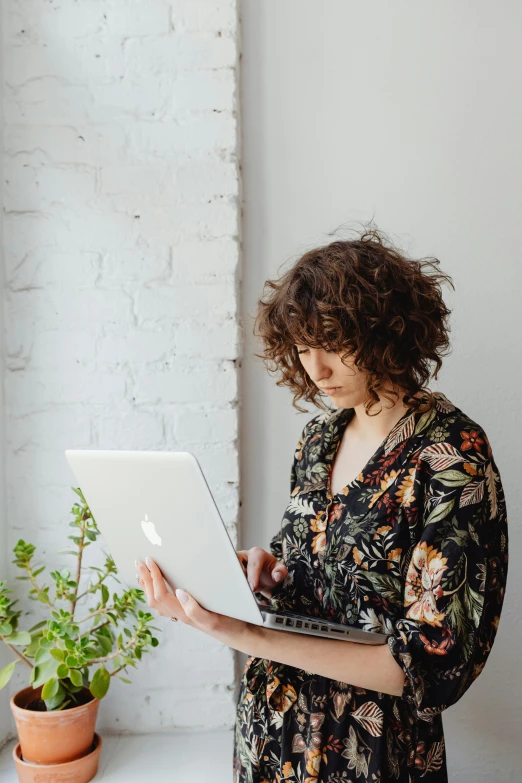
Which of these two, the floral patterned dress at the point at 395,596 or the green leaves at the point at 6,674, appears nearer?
the floral patterned dress at the point at 395,596

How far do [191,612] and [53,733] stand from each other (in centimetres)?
66

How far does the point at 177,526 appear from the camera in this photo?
2.84 feet

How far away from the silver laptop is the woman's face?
0.31 metres

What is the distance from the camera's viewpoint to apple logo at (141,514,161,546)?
90 cm

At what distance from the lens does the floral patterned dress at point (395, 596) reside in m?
0.89

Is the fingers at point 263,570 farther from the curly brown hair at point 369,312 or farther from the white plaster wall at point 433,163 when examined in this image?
the white plaster wall at point 433,163

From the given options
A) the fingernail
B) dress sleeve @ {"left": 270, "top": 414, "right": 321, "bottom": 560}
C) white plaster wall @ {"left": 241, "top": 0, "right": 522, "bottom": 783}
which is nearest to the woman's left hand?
the fingernail

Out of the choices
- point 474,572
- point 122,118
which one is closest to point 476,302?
point 474,572

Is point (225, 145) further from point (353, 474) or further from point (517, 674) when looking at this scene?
point (517, 674)

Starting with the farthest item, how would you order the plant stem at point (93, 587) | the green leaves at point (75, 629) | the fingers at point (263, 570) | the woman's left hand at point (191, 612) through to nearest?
the plant stem at point (93, 587)
the green leaves at point (75, 629)
the fingers at point (263, 570)
the woman's left hand at point (191, 612)

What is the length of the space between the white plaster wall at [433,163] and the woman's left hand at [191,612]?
2.68 ft

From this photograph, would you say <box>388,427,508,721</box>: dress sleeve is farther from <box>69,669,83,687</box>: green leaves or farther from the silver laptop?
<box>69,669,83,687</box>: green leaves

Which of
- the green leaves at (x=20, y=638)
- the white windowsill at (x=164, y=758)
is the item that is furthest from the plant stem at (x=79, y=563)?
the white windowsill at (x=164, y=758)

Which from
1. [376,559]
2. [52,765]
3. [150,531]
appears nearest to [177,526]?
[150,531]
